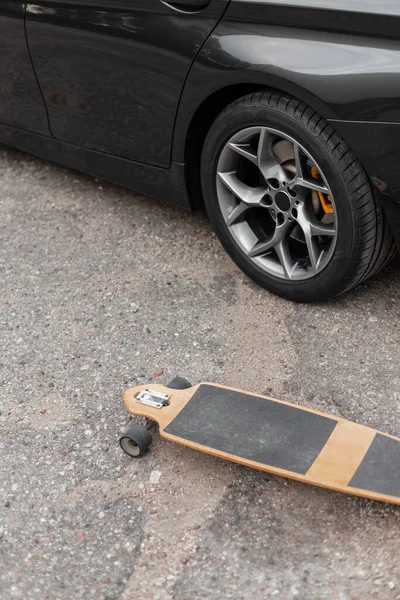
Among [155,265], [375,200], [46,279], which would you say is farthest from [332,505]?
[46,279]

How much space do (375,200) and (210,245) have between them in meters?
1.13

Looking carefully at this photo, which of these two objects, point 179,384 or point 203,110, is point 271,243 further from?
point 179,384

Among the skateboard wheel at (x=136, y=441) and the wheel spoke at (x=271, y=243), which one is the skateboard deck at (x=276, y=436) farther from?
the wheel spoke at (x=271, y=243)

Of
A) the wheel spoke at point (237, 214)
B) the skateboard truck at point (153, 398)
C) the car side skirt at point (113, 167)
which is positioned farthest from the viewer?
the car side skirt at point (113, 167)

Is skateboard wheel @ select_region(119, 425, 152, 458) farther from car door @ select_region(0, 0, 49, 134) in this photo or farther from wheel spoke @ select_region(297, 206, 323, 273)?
car door @ select_region(0, 0, 49, 134)

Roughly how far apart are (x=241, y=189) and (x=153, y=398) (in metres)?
1.02

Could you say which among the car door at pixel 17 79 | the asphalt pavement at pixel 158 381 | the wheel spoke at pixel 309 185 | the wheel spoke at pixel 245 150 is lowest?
the asphalt pavement at pixel 158 381

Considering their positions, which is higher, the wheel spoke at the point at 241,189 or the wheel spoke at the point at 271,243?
the wheel spoke at the point at 241,189

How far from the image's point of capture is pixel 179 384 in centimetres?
281

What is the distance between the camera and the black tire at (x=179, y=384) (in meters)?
2.80

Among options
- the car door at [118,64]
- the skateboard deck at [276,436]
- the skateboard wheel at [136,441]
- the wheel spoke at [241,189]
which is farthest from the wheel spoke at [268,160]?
the skateboard wheel at [136,441]

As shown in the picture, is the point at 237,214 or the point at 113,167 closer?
the point at 237,214

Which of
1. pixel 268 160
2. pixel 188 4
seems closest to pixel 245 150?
pixel 268 160

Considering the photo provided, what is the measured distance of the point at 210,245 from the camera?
3.74 meters
